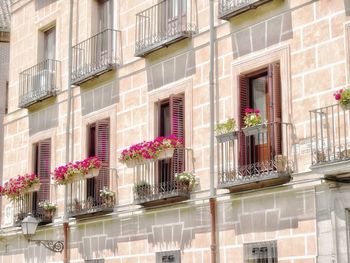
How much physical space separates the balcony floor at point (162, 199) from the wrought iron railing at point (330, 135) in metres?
3.56

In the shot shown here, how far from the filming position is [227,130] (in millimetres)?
17672

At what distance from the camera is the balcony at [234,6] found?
17516mm

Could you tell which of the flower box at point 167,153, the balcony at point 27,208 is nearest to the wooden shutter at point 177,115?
the flower box at point 167,153

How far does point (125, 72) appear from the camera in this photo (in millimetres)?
21422

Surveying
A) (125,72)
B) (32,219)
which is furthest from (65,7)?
(32,219)

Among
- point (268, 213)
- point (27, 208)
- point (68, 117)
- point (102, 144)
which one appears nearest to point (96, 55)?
point (68, 117)

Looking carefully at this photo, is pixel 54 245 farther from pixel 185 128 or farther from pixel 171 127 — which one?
pixel 185 128

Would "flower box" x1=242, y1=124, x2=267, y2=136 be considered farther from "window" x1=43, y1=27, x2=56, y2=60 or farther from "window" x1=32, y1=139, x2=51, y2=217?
"window" x1=43, y1=27, x2=56, y2=60

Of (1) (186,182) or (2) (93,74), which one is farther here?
(2) (93,74)

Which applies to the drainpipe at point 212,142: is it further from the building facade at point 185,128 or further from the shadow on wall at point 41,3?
the shadow on wall at point 41,3

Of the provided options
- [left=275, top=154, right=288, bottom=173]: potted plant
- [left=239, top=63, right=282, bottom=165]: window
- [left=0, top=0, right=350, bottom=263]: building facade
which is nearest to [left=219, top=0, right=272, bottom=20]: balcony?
[left=0, top=0, right=350, bottom=263]: building facade

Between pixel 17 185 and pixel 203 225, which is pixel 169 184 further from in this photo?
pixel 17 185

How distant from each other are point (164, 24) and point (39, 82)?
18.7ft

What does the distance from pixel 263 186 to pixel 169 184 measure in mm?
2792
